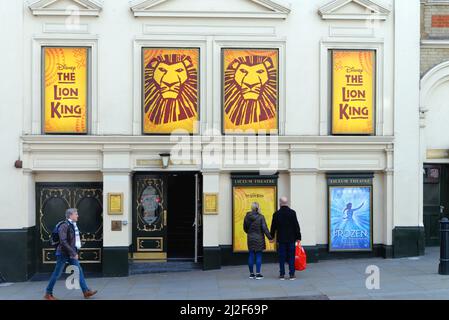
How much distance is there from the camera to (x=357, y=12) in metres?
13.1

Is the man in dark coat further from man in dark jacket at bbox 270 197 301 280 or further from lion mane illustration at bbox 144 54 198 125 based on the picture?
lion mane illustration at bbox 144 54 198 125

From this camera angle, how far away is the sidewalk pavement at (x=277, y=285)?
1001cm

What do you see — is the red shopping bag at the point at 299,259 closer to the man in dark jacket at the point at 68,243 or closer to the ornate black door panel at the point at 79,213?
the man in dark jacket at the point at 68,243

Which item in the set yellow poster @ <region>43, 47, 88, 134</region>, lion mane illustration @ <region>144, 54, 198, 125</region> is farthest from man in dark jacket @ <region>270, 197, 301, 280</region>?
yellow poster @ <region>43, 47, 88, 134</region>

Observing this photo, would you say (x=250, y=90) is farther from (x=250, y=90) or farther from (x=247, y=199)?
(x=247, y=199)

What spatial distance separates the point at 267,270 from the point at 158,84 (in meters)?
4.83

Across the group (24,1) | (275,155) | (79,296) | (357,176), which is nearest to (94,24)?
(24,1)

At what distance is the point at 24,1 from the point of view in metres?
12.6

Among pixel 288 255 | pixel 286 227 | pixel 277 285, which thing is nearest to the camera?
pixel 277 285

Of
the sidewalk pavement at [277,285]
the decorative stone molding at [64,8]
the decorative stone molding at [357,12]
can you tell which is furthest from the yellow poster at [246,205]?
the decorative stone molding at [64,8]

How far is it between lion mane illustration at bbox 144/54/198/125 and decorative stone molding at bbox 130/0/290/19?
3.08 ft

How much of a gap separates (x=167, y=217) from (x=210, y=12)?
4.82m

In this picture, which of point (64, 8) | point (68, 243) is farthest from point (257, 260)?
point (64, 8)

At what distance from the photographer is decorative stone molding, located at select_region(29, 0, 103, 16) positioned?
1261cm
